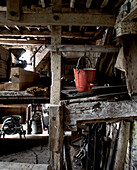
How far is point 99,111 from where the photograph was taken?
2900 mm

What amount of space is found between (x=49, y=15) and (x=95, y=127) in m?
3.62

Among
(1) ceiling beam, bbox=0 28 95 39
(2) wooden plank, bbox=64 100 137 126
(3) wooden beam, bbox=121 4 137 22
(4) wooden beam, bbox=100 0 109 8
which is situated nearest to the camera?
(3) wooden beam, bbox=121 4 137 22

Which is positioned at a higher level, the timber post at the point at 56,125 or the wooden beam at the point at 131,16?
the wooden beam at the point at 131,16

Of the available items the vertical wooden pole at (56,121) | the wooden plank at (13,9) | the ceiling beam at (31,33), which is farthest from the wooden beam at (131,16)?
the ceiling beam at (31,33)

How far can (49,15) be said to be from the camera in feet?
9.73

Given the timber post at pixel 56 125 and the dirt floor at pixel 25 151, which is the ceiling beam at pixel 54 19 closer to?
the timber post at pixel 56 125

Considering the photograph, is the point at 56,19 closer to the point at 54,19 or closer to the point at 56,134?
the point at 54,19

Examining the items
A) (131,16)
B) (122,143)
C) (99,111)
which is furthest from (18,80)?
(122,143)

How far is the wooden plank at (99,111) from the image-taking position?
290 centimetres

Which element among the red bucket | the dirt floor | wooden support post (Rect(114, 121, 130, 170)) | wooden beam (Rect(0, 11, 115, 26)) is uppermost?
wooden beam (Rect(0, 11, 115, 26))

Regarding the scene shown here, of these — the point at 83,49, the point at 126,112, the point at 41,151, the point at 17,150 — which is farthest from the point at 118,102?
the point at 17,150

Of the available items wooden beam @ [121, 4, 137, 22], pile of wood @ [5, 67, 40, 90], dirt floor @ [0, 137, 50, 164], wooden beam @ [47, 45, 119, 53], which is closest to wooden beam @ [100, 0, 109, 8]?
wooden beam @ [121, 4, 137, 22]

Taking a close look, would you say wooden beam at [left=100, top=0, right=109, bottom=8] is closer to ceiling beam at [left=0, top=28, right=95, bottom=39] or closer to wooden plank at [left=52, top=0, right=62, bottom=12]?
wooden plank at [left=52, top=0, right=62, bottom=12]

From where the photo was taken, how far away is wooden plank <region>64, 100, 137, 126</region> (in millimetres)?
2896
